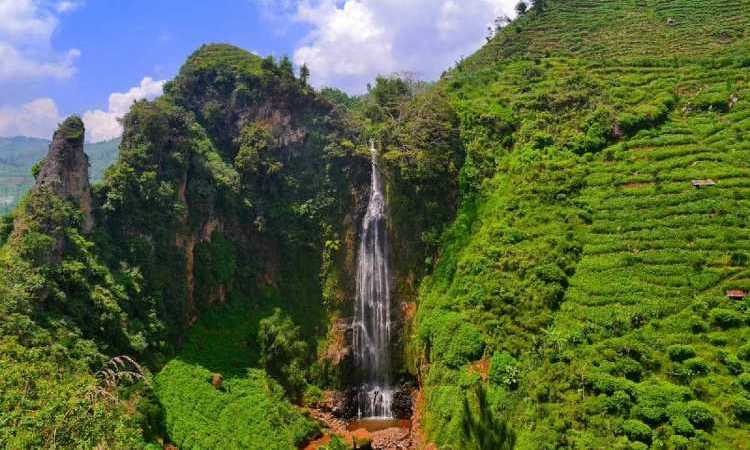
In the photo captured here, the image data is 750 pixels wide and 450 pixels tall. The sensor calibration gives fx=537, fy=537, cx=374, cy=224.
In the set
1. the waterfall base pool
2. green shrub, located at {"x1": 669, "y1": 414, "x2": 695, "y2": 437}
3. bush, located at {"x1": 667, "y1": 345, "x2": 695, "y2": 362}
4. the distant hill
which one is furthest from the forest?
the distant hill

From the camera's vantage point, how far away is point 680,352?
21953mm

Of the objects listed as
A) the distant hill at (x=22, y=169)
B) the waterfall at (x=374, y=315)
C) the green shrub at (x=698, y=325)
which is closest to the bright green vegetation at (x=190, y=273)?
the waterfall at (x=374, y=315)

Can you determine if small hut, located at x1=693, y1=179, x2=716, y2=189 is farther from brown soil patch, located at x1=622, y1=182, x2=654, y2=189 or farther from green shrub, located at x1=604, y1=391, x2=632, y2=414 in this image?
green shrub, located at x1=604, y1=391, x2=632, y2=414

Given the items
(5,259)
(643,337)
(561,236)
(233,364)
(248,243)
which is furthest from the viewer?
(248,243)

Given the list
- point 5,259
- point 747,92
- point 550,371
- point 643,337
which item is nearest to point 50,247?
point 5,259

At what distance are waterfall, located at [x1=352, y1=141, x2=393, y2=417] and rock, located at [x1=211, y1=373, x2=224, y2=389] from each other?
27.3ft

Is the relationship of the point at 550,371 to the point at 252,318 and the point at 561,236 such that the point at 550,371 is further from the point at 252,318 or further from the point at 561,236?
the point at 252,318

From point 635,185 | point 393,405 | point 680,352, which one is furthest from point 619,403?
point 393,405

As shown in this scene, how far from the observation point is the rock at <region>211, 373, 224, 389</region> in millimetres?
28750

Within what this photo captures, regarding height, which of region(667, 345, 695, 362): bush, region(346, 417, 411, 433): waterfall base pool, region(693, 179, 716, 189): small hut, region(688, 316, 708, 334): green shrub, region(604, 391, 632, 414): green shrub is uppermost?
region(693, 179, 716, 189): small hut

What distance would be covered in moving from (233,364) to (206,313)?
4493mm

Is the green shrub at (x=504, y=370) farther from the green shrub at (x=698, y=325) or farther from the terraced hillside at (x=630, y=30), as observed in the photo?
the terraced hillside at (x=630, y=30)

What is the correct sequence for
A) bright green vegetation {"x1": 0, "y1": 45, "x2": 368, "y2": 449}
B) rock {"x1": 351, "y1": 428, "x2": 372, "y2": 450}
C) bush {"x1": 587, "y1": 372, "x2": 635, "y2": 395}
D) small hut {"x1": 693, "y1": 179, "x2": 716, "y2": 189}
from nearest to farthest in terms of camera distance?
1. bush {"x1": 587, "y1": 372, "x2": 635, "y2": 395}
2. bright green vegetation {"x1": 0, "y1": 45, "x2": 368, "y2": 449}
3. rock {"x1": 351, "y1": 428, "x2": 372, "y2": 450}
4. small hut {"x1": 693, "y1": 179, "x2": 716, "y2": 189}

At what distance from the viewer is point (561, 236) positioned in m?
28.6
